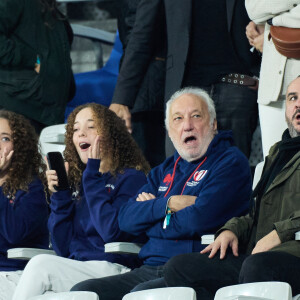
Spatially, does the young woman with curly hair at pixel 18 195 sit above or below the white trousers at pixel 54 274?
above

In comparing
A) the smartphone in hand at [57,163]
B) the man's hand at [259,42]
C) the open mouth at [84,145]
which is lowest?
the smartphone in hand at [57,163]

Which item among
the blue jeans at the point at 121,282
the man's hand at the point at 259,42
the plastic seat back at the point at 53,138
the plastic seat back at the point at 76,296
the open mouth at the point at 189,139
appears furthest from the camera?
the plastic seat back at the point at 53,138

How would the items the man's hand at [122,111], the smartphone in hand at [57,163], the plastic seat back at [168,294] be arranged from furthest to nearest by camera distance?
the man's hand at [122,111] → the smartphone in hand at [57,163] → the plastic seat back at [168,294]

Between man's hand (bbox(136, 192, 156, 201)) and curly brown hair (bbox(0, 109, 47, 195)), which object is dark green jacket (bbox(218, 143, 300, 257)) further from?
curly brown hair (bbox(0, 109, 47, 195))

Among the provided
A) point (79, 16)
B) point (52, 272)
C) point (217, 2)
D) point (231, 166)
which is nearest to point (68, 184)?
point (52, 272)

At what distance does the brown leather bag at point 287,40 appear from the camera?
443 cm

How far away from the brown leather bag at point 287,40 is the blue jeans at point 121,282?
46.2 inches

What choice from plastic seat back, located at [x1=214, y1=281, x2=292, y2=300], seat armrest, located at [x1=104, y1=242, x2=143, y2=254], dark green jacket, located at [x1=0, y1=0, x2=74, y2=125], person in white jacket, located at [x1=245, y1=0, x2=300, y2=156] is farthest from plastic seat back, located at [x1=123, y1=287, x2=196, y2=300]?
dark green jacket, located at [x1=0, y1=0, x2=74, y2=125]

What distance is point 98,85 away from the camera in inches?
294

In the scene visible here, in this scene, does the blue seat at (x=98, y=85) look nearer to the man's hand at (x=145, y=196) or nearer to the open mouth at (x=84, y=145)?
the open mouth at (x=84, y=145)

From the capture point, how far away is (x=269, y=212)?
3.81 meters

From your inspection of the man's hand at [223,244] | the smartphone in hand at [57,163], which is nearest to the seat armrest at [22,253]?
the smartphone in hand at [57,163]

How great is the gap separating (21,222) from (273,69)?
146 centimetres

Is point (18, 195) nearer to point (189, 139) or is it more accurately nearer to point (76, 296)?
point (189, 139)
